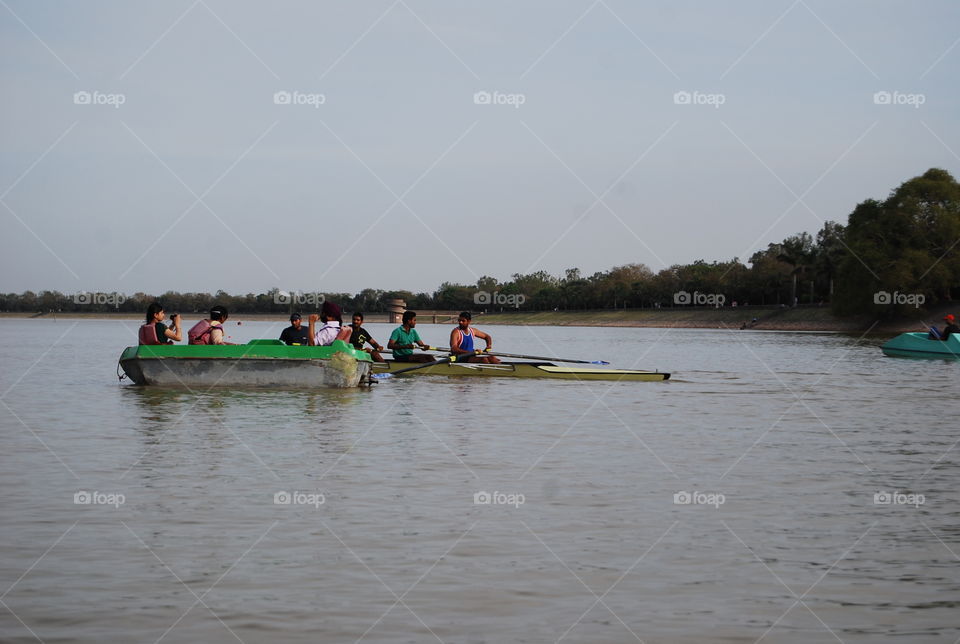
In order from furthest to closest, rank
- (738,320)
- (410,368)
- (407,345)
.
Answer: (738,320) → (407,345) → (410,368)

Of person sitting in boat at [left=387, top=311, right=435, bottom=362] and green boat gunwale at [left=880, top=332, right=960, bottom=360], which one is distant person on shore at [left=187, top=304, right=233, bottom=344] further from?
green boat gunwale at [left=880, top=332, right=960, bottom=360]

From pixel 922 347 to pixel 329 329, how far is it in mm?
29600

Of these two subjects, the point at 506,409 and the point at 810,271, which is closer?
the point at 506,409

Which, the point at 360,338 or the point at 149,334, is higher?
the point at 149,334

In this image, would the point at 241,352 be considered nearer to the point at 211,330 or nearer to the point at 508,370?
the point at 211,330

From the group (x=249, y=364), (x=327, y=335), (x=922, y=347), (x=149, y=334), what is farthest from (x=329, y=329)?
(x=922, y=347)

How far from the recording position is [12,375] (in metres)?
33.2

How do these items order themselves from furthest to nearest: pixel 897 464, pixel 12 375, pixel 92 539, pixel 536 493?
pixel 12 375, pixel 897 464, pixel 536 493, pixel 92 539

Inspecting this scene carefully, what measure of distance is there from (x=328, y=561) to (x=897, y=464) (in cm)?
873

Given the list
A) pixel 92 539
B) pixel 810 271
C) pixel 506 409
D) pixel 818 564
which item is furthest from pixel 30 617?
pixel 810 271

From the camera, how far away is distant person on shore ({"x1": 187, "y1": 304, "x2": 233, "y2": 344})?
24812 millimetres

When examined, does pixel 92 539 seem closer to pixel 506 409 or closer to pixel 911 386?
pixel 506 409

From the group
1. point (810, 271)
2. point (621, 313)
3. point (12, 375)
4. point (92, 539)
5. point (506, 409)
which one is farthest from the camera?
point (621, 313)

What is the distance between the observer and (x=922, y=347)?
4503cm
